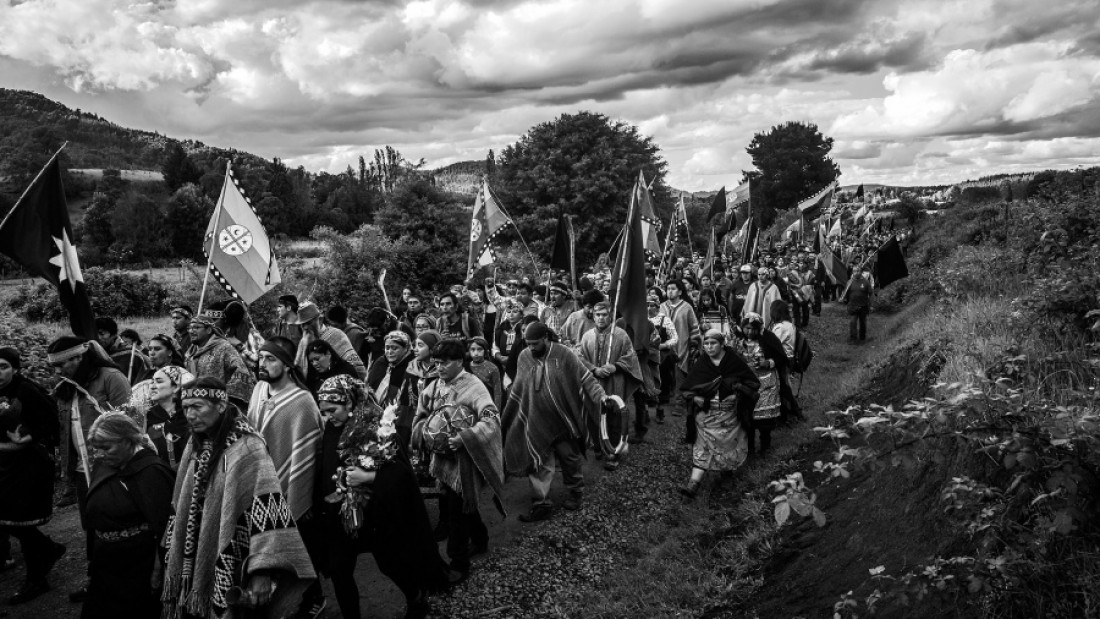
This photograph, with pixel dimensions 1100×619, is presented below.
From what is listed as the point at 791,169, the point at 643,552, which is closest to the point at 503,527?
the point at 643,552

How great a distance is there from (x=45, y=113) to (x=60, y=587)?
449 ft

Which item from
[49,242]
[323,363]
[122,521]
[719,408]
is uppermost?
[49,242]

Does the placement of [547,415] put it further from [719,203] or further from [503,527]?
[719,203]

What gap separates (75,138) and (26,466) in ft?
430

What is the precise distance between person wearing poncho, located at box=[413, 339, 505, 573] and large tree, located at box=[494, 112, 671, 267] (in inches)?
1041

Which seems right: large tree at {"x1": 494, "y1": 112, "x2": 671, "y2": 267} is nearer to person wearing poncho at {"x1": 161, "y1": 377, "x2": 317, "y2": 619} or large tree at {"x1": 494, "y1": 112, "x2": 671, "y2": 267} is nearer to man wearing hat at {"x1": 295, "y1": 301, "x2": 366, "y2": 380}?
man wearing hat at {"x1": 295, "y1": 301, "x2": 366, "y2": 380}

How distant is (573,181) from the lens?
33.1m

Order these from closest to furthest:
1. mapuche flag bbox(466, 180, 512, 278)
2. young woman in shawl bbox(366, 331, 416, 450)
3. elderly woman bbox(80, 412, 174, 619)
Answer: elderly woman bbox(80, 412, 174, 619)
young woman in shawl bbox(366, 331, 416, 450)
mapuche flag bbox(466, 180, 512, 278)

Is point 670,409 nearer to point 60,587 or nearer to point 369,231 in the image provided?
point 60,587

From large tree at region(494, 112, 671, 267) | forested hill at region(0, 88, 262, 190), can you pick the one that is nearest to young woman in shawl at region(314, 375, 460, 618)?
large tree at region(494, 112, 671, 267)

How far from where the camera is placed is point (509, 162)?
118ft

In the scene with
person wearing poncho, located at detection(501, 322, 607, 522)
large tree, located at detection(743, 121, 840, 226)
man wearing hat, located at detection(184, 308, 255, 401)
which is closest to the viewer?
man wearing hat, located at detection(184, 308, 255, 401)

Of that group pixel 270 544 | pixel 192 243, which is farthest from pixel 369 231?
pixel 192 243

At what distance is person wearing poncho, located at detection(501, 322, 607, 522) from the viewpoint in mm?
6527
